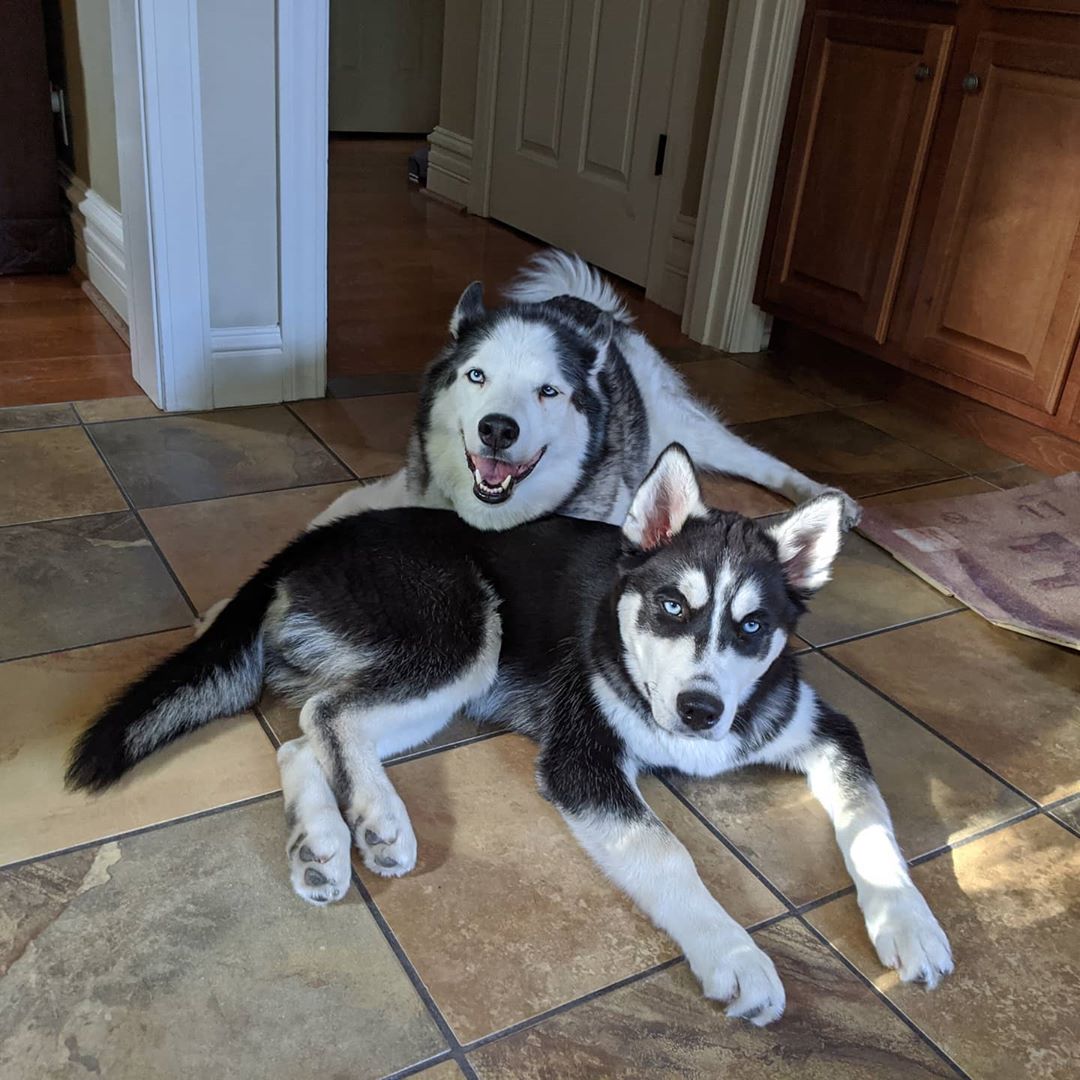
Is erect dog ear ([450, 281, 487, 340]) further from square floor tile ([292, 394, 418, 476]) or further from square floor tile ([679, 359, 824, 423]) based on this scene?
square floor tile ([679, 359, 824, 423])

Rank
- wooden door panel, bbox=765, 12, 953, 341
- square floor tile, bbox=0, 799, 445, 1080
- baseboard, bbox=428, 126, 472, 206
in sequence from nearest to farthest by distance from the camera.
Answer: square floor tile, bbox=0, 799, 445, 1080 < wooden door panel, bbox=765, 12, 953, 341 < baseboard, bbox=428, 126, 472, 206

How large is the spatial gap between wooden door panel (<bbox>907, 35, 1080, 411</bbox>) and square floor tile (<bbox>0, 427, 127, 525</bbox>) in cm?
257

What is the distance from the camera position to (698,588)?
1615 mm

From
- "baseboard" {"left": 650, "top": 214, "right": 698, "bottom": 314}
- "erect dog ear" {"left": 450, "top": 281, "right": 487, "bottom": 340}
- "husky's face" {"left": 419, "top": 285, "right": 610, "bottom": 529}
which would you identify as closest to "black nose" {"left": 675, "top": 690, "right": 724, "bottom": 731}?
"husky's face" {"left": 419, "top": 285, "right": 610, "bottom": 529}

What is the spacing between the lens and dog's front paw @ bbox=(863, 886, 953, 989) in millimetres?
1498

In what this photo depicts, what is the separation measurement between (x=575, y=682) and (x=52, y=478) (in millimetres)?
1650

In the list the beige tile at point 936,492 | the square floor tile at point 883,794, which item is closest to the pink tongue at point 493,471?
the square floor tile at point 883,794

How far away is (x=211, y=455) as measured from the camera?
2.96 metres

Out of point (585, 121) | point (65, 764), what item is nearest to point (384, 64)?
point (585, 121)

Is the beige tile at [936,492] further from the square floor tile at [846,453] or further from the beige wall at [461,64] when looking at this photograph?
the beige wall at [461,64]

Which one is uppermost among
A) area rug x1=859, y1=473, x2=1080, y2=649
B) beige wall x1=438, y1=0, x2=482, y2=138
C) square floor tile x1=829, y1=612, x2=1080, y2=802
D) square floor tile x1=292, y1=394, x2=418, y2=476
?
beige wall x1=438, y1=0, x2=482, y2=138

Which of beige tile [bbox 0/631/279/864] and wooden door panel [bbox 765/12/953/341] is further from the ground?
wooden door panel [bbox 765/12/953/341]

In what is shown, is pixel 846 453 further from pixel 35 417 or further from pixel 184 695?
pixel 35 417

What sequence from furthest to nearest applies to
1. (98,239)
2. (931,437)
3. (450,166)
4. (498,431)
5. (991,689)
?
(450,166), (98,239), (931,437), (991,689), (498,431)
